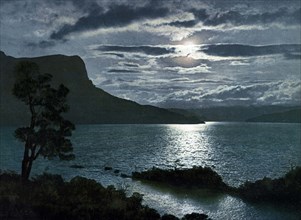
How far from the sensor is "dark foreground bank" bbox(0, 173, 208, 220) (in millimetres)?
35116

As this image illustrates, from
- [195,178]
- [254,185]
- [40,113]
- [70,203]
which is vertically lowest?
[195,178]

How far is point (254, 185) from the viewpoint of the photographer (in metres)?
53.3

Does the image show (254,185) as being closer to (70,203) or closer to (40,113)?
(70,203)

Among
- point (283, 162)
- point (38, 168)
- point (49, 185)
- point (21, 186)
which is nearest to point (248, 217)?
point (49, 185)

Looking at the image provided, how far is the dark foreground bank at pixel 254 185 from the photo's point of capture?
50.2 meters

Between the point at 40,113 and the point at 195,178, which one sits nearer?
the point at 40,113

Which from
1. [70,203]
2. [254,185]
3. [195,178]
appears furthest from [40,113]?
[254,185]

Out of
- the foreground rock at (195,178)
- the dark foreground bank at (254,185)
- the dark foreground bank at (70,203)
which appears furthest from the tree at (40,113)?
the dark foreground bank at (254,185)

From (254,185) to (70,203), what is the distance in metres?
28.3

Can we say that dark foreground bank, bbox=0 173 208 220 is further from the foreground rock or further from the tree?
the foreground rock

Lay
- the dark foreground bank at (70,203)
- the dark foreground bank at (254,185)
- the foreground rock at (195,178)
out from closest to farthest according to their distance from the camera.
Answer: the dark foreground bank at (70,203), the dark foreground bank at (254,185), the foreground rock at (195,178)

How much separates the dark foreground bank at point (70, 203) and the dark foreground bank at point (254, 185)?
14557 mm

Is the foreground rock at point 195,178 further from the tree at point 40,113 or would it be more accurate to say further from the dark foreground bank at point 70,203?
the tree at point 40,113

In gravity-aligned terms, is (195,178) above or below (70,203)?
below
